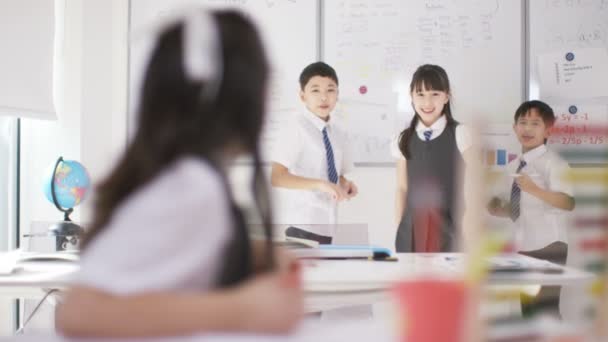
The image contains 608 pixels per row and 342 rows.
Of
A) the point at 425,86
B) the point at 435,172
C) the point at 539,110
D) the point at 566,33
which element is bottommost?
the point at 435,172

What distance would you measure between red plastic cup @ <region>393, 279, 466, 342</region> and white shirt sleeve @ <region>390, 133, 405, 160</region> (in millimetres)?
3168

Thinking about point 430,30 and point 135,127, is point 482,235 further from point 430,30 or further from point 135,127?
point 430,30

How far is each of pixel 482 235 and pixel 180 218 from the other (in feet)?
0.91

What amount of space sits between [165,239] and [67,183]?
2.57m

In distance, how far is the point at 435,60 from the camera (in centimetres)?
411

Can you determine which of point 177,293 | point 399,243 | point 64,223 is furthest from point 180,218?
point 399,243

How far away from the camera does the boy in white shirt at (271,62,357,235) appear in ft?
11.7

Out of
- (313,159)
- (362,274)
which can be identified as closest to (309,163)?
(313,159)

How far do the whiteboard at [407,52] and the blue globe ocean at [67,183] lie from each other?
5.47ft

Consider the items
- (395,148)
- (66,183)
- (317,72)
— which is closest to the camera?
(66,183)

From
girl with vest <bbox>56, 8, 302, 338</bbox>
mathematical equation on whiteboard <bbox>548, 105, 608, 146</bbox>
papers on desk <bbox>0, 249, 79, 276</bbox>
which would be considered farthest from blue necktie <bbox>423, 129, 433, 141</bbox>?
girl with vest <bbox>56, 8, 302, 338</bbox>

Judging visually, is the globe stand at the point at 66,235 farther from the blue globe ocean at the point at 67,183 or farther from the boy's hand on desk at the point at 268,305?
the boy's hand on desk at the point at 268,305

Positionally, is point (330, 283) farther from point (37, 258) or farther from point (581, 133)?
point (581, 133)

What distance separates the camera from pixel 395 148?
3.83 metres
